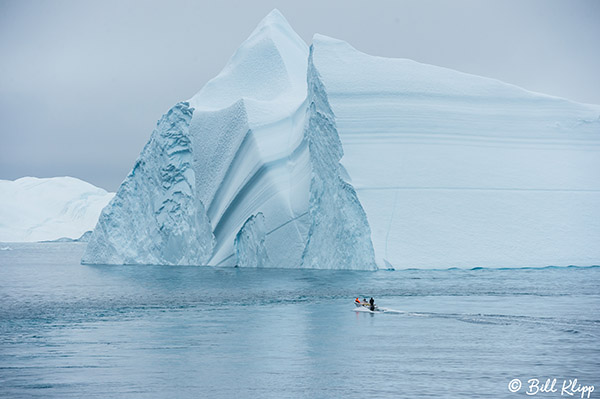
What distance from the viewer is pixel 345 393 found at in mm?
11195

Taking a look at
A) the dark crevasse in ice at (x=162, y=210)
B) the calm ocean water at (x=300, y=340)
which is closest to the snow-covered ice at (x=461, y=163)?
the calm ocean water at (x=300, y=340)

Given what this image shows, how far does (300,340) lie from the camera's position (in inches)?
635

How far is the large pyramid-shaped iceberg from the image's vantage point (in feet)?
112

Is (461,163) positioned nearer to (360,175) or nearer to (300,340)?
(360,175)

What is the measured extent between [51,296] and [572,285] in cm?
1745

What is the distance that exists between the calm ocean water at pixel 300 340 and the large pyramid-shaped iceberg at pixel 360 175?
4.41 m

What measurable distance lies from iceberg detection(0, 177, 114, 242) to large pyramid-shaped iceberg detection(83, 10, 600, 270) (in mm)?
78036

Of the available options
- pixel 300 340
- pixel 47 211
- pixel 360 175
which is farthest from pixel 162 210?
pixel 47 211

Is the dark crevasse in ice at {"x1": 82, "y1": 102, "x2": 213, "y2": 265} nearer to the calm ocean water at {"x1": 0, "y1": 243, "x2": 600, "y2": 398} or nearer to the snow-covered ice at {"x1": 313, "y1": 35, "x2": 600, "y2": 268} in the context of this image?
the snow-covered ice at {"x1": 313, "y1": 35, "x2": 600, "y2": 268}

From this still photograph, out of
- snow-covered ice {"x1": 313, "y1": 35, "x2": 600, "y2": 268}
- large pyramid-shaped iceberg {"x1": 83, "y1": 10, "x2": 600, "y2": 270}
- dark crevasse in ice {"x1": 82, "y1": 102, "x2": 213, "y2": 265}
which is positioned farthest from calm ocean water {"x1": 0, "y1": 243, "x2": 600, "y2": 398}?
dark crevasse in ice {"x1": 82, "y1": 102, "x2": 213, "y2": 265}

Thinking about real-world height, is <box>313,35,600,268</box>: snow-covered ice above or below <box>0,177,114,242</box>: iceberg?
below

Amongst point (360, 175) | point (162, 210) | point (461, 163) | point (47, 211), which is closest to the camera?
point (360, 175)

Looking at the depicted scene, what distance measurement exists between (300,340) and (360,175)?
19327mm

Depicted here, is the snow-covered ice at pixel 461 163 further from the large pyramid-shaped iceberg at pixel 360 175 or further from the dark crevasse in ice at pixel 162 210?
the dark crevasse in ice at pixel 162 210
